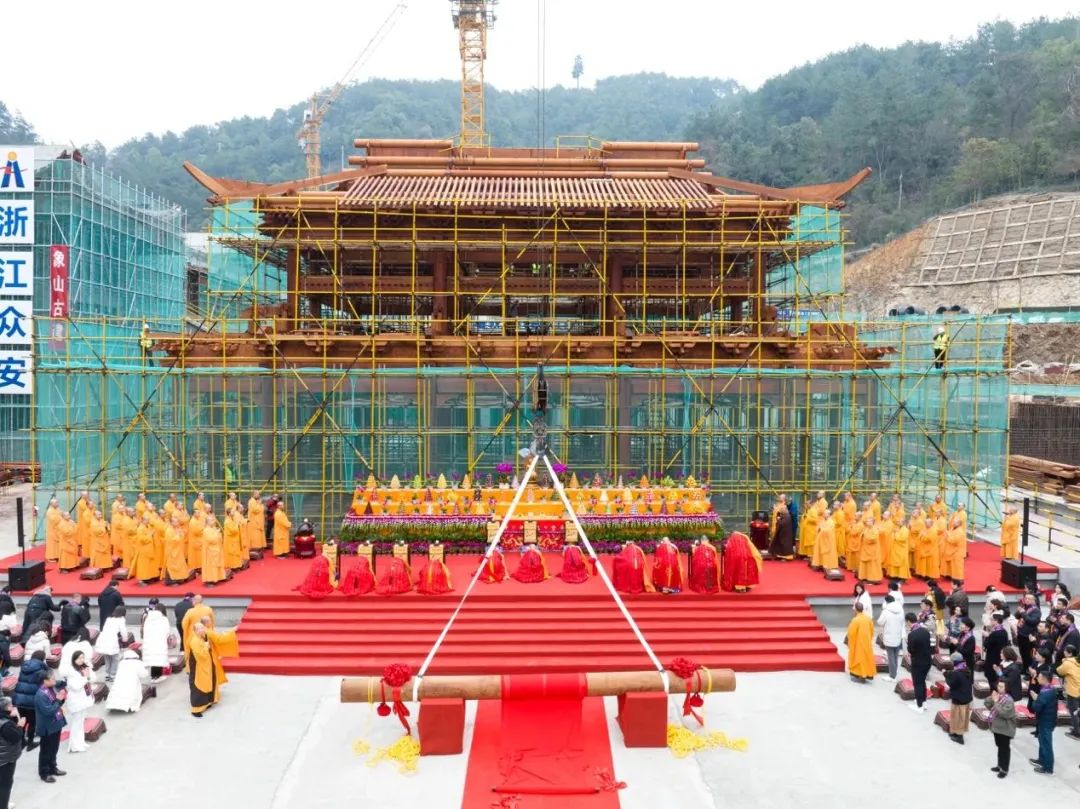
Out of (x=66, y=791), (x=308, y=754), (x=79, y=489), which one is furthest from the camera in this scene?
(x=79, y=489)

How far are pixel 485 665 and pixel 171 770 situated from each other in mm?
4185

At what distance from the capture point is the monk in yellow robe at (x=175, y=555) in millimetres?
13406

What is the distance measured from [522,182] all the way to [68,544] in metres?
13.5

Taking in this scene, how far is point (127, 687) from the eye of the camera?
999 cm

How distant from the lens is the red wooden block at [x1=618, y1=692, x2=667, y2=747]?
9.30 metres

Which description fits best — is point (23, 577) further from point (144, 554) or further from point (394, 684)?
point (394, 684)

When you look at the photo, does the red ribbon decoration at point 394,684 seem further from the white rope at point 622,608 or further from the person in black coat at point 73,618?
the person in black coat at point 73,618

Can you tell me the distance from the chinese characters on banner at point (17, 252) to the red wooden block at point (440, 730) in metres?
23.4

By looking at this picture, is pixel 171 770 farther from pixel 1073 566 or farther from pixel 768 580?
pixel 1073 566

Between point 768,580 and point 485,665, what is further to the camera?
point 768,580

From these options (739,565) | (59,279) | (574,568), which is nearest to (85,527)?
(574,568)

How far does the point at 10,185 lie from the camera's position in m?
26.8

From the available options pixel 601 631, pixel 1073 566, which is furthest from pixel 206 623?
pixel 1073 566

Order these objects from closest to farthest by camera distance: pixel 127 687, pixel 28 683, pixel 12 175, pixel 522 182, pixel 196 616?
pixel 28 683, pixel 127 687, pixel 196 616, pixel 522 182, pixel 12 175
